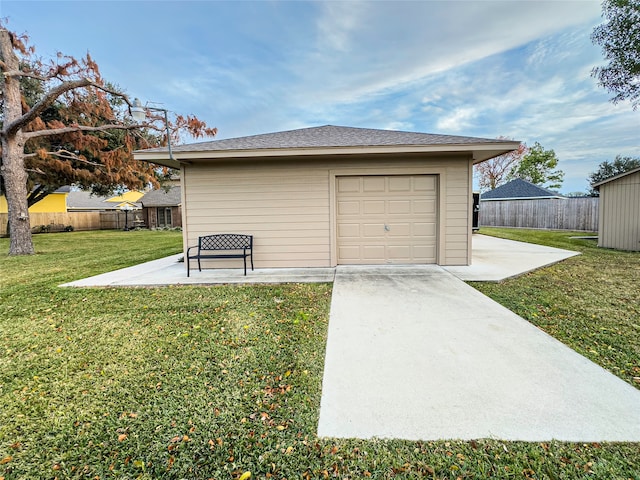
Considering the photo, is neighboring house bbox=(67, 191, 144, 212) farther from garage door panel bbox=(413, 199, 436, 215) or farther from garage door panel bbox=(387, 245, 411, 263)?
garage door panel bbox=(413, 199, 436, 215)

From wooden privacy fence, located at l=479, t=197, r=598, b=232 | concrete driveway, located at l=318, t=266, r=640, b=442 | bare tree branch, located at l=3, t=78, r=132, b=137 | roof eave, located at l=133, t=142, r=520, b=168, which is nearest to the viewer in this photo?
A: concrete driveway, located at l=318, t=266, r=640, b=442

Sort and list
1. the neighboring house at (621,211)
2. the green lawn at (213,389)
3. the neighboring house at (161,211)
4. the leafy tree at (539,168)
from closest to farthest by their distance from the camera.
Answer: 1. the green lawn at (213,389)
2. the neighboring house at (621,211)
3. the neighboring house at (161,211)
4. the leafy tree at (539,168)

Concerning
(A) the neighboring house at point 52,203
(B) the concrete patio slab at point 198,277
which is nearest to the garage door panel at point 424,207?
(B) the concrete patio slab at point 198,277

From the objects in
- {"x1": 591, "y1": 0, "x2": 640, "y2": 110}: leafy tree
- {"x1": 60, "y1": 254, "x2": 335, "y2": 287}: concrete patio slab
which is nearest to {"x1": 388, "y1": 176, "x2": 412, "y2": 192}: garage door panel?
{"x1": 60, "y1": 254, "x2": 335, "y2": 287}: concrete patio slab

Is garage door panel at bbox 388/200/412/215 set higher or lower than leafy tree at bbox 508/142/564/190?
lower

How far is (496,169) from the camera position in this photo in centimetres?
3353

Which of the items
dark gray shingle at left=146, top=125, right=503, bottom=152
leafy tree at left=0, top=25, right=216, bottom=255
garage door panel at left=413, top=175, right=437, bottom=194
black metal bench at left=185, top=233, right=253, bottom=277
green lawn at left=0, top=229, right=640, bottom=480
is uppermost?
leafy tree at left=0, top=25, right=216, bottom=255

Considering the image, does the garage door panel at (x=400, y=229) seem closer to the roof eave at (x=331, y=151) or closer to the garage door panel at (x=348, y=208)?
the garage door panel at (x=348, y=208)

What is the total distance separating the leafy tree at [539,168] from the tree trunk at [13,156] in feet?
126

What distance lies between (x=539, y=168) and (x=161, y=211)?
37.0 m

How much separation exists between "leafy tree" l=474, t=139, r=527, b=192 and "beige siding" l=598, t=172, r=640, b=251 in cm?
2503

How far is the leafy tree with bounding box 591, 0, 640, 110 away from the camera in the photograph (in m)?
11.4

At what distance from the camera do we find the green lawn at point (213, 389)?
1.72m

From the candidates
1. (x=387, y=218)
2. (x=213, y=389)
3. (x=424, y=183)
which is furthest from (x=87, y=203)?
(x=213, y=389)
